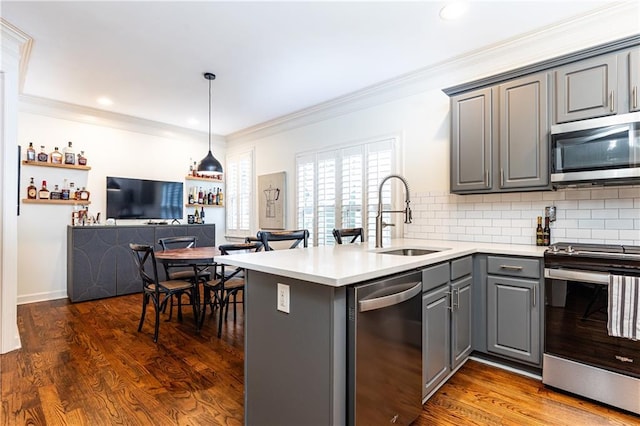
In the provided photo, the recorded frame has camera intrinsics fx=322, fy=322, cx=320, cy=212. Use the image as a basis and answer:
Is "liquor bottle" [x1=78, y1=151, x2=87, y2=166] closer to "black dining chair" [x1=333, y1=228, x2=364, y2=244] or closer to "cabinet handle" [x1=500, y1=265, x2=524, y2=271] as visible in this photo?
"black dining chair" [x1=333, y1=228, x2=364, y2=244]

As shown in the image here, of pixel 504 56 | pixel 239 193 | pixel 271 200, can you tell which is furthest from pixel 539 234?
pixel 239 193

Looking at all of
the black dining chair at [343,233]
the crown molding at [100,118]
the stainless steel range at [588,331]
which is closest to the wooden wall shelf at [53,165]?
the crown molding at [100,118]

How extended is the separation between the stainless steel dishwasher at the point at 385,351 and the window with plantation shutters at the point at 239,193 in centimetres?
444

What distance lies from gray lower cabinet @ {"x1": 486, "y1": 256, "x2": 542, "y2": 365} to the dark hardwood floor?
208 millimetres

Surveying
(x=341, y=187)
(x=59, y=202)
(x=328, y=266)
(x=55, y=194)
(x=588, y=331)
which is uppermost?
(x=341, y=187)

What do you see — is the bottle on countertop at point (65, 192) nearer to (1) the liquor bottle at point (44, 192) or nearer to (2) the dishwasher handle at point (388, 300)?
(1) the liquor bottle at point (44, 192)

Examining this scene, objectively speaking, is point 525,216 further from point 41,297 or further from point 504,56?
point 41,297

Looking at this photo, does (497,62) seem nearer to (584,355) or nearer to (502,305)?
(502,305)

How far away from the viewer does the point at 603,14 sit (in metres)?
2.46

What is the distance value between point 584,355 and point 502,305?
527 mm

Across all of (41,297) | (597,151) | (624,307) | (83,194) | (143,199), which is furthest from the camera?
(143,199)

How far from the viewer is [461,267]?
235cm

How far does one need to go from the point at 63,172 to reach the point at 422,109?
4840 mm

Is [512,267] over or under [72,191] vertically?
under
